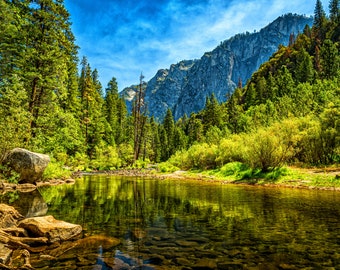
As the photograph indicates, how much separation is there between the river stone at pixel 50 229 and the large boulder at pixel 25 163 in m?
11.1

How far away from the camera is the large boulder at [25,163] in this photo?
1753 centimetres

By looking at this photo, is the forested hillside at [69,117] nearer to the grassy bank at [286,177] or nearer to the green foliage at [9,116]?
the green foliage at [9,116]

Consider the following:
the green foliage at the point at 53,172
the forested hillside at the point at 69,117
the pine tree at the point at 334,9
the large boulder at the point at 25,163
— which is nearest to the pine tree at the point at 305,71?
the forested hillside at the point at 69,117

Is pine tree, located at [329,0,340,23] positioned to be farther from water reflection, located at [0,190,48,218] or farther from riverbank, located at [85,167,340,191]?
water reflection, located at [0,190,48,218]

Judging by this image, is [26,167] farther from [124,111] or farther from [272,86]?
[272,86]

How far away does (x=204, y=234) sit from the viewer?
26.4 feet

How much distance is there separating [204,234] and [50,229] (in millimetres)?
4710

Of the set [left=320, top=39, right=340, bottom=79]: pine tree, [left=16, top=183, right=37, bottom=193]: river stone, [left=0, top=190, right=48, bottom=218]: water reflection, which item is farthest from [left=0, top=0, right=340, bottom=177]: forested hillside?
[left=320, top=39, right=340, bottom=79]: pine tree

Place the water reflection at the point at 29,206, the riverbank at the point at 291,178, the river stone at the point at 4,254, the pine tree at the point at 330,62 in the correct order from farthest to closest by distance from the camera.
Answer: the pine tree at the point at 330,62 → the riverbank at the point at 291,178 → the water reflection at the point at 29,206 → the river stone at the point at 4,254

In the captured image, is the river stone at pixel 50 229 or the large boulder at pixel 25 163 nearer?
the river stone at pixel 50 229

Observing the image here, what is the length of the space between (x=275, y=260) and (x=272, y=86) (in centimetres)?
7834

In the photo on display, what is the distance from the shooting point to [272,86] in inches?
3009

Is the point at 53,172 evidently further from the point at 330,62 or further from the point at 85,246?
the point at 330,62

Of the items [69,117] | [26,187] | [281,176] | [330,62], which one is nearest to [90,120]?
[69,117]
